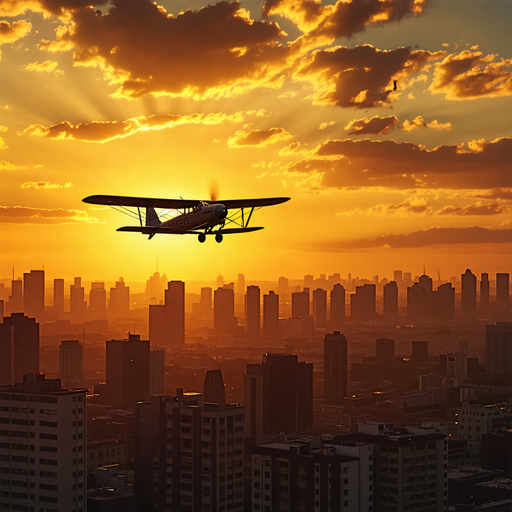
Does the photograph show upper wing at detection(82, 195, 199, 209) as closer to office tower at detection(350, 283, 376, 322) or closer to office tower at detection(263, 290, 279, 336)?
office tower at detection(263, 290, 279, 336)

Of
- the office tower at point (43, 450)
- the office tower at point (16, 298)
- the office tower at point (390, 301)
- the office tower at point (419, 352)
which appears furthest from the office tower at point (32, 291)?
the office tower at point (43, 450)

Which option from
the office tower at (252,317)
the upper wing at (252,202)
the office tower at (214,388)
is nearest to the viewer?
the upper wing at (252,202)

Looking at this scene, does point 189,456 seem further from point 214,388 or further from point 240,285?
point 240,285

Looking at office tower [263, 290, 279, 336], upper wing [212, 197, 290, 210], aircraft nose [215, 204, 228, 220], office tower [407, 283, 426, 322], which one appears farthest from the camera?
office tower [407, 283, 426, 322]

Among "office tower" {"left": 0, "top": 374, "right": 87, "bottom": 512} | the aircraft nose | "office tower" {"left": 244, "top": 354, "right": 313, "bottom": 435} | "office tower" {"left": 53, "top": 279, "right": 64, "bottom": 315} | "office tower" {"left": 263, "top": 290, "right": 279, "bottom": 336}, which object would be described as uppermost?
the aircraft nose

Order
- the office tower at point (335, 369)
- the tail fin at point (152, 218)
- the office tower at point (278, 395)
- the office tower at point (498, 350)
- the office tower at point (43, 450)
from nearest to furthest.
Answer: the office tower at point (43, 450) → the tail fin at point (152, 218) → the office tower at point (278, 395) → the office tower at point (335, 369) → the office tower at point (498, 350)

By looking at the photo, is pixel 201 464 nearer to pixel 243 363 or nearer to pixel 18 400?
pixel 18 400

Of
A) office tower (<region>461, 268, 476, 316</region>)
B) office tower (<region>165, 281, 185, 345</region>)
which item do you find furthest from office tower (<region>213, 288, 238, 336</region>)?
office tower (<region>461, 268, 476, 316</region>)

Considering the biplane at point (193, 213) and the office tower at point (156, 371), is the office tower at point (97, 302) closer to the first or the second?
the office tower at point (156, 371)
